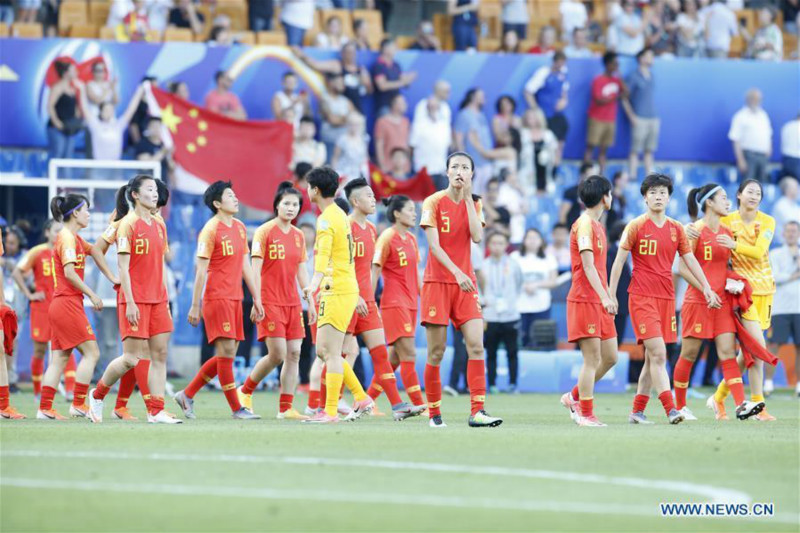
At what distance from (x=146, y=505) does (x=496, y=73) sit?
60.7 feet

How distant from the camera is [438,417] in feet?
41.9

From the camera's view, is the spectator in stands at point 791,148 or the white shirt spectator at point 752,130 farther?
the spectator in stands at point 791,148

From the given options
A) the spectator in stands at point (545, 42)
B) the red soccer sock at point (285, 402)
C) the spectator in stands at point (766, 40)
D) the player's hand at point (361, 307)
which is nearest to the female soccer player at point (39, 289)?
the red soccer sock at point (285, 402)

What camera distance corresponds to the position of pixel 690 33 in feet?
90.2

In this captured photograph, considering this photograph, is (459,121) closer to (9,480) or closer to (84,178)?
(84,178)

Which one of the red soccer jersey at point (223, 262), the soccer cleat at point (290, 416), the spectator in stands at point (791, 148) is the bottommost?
the soccer cleat at point (290, 416)

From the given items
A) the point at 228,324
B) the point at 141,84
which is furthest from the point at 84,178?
the point at 228,324

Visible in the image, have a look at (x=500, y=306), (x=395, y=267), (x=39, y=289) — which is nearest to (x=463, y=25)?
(x=500, y=306)

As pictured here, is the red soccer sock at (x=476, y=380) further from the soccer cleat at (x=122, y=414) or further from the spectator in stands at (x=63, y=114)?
the spectator in stands at (x=63, y=114)

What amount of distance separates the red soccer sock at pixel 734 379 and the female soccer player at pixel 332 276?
4077mm

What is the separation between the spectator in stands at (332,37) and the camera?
24422mm

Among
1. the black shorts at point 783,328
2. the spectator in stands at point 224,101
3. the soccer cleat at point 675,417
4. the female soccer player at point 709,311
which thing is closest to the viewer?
the soccer cleat at point 675,417

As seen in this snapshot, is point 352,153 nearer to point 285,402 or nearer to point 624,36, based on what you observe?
point 624,36

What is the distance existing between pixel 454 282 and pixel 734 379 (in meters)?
3.47
